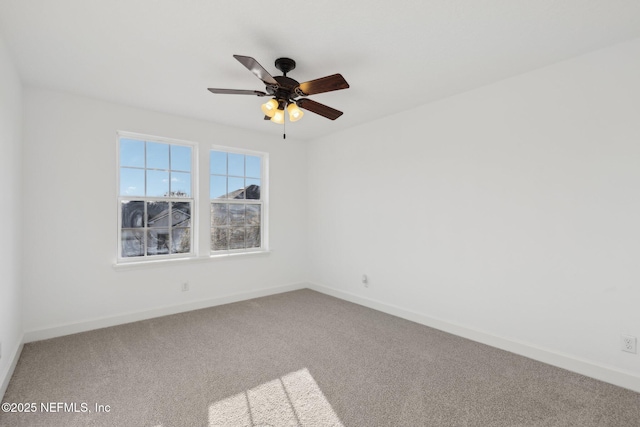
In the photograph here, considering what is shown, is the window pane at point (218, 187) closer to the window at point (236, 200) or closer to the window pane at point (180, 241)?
the window at point (236, 200)

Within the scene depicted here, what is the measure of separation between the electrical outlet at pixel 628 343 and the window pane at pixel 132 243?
15.3ft

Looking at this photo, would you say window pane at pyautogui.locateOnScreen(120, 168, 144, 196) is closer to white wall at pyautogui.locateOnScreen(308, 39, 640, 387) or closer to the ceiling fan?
the ceiling fan

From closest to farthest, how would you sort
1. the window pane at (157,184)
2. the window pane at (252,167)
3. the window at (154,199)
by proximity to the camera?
the window at (154,199), the window pane at (157,184), the window pane at (252,167)

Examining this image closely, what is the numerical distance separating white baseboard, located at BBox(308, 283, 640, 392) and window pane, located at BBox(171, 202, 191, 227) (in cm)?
272

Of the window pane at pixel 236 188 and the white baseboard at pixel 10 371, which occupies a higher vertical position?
the window pane at pixel 236 188

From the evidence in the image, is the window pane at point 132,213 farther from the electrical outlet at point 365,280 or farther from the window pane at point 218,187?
the electrical outlet at point 365,280

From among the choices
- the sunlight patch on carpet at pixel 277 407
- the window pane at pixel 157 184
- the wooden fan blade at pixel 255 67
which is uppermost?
the wooden fan blade at pixel 255 67

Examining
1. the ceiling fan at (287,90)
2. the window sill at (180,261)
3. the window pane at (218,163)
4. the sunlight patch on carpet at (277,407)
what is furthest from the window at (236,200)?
the sunlight patch on carpet at (277,407)

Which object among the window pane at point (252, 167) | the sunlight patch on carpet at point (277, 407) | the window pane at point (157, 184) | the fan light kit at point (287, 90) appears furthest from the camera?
the window pane at point (252, 167)

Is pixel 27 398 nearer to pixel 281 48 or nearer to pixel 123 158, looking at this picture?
pixel 123 158

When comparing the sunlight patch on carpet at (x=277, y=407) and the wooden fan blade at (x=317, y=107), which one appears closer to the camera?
the sunlight patch on carpet at (x=277, y=407)

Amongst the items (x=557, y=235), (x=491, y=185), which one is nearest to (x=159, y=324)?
(x=491, y=185)

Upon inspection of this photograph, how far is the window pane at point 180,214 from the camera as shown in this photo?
407cm

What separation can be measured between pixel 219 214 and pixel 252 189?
662 millimetres
